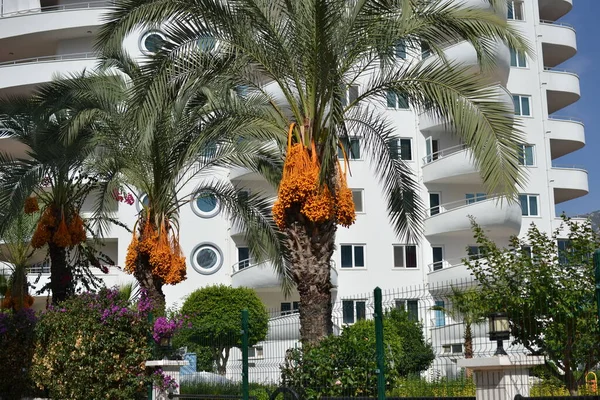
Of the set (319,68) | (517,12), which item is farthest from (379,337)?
(517,12)

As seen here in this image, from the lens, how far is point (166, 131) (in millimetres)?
19438

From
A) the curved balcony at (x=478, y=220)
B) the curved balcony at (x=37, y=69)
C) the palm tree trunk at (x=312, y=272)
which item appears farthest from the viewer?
the curved balcony at (x=37, y=69)

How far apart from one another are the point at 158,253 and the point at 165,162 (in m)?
2.08

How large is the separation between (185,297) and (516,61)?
65.6 feet

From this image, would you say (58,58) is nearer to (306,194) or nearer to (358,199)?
(358,199)

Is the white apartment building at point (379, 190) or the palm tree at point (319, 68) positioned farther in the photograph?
the white apartment building at point (379, 190)

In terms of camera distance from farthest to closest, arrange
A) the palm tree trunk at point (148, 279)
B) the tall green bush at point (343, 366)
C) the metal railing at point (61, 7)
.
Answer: the metal railing at point (61, 7) → the palm tree trunk at point (148, 279) → the tall green bush at point (343, 366)

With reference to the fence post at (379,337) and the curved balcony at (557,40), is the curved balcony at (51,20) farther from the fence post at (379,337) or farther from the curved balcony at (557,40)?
the fence post at (379,337)

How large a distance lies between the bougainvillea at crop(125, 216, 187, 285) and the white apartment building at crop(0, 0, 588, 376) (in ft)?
55.9

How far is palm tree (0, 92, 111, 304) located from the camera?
19.9 metres

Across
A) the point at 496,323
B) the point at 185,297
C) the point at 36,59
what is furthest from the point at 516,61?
the point at 496,323

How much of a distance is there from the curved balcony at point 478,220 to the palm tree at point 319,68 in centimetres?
2407

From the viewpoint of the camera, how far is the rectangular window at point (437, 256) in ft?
135

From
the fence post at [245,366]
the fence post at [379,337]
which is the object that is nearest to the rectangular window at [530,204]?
the fence post at [245,366]
